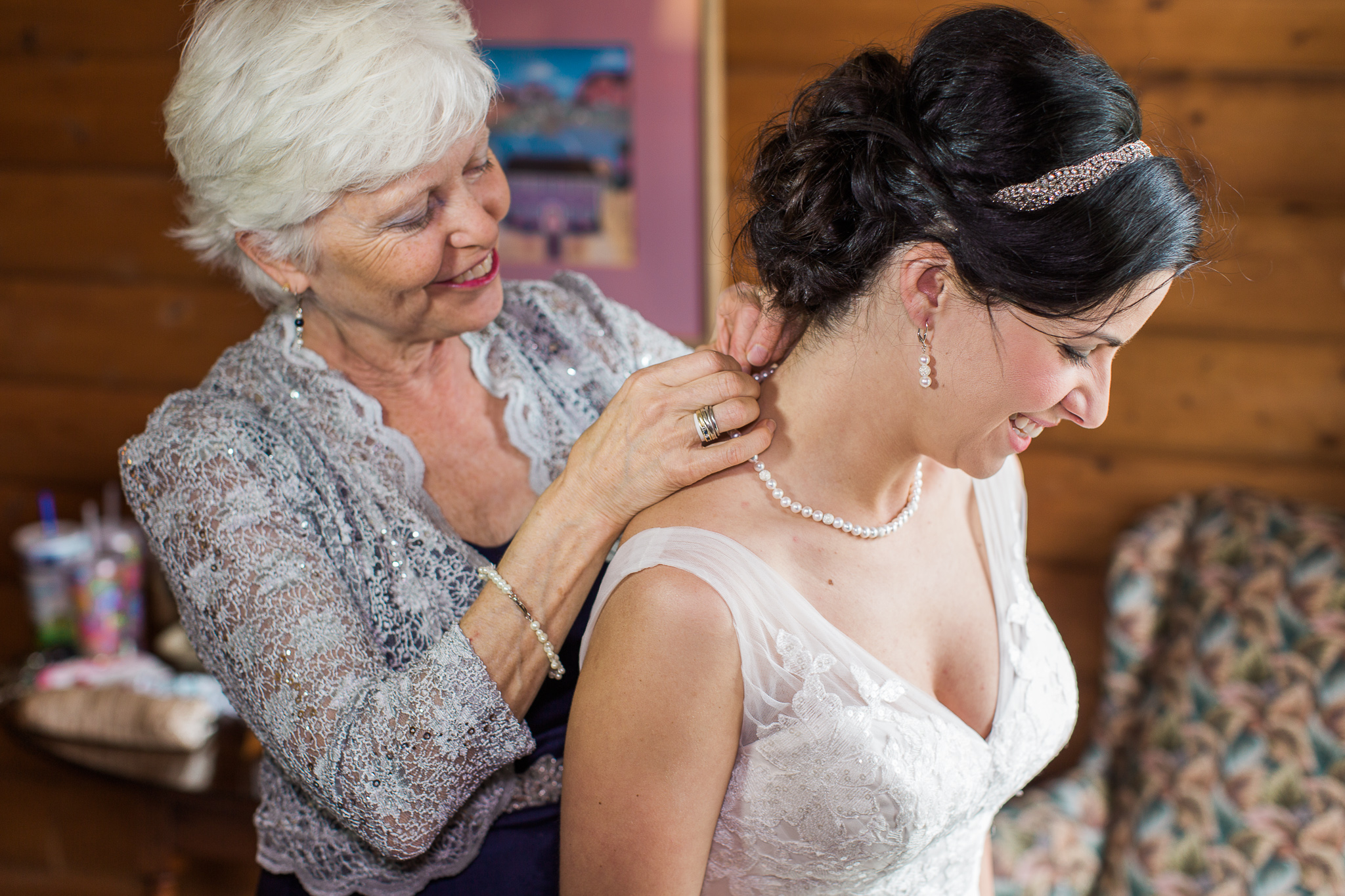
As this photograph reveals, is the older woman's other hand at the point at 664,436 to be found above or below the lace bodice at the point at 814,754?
above

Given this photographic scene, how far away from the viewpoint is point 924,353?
3.23 feet

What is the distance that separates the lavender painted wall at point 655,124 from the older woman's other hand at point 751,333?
3.91ft

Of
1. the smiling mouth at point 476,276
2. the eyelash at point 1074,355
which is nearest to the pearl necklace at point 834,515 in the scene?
the eyelash at point 1074,355

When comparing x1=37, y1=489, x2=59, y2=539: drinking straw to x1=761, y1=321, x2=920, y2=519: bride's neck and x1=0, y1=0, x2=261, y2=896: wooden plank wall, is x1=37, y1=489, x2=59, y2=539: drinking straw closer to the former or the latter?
x1=0, y1=0, x2=261, y2=896: wooden plank wall

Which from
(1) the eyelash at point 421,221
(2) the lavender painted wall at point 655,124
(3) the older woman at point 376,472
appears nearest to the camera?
(3) the older woman at point 376,472

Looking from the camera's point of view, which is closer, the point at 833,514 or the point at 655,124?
the point at 833,514

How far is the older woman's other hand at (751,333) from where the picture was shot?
1.13 m

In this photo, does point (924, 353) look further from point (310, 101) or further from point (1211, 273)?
point (1211, 273)

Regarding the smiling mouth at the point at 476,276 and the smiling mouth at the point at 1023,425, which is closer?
the smiling mouth at the point at 1023,425

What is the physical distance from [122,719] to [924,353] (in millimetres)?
1945

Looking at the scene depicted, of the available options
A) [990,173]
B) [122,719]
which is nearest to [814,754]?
[990,173]

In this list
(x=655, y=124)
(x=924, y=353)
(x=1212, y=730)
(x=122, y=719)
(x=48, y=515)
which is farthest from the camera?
(x=48, y=515)

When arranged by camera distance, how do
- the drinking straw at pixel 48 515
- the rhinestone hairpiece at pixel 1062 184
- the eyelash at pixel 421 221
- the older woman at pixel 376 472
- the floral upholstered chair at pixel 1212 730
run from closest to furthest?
1. the rhinestone hairpiece at pixel 1062 184
2. the older woman at pixel 376 472
3. the eyelash at pixel 421 221
4. the floral upholstered chair at pixel 1212 730
5. the drinking straw at pixel 48 515

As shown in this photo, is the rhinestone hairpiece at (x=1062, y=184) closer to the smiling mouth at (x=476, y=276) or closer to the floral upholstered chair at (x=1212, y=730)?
the smiling mouth at (x=476, y=276)
